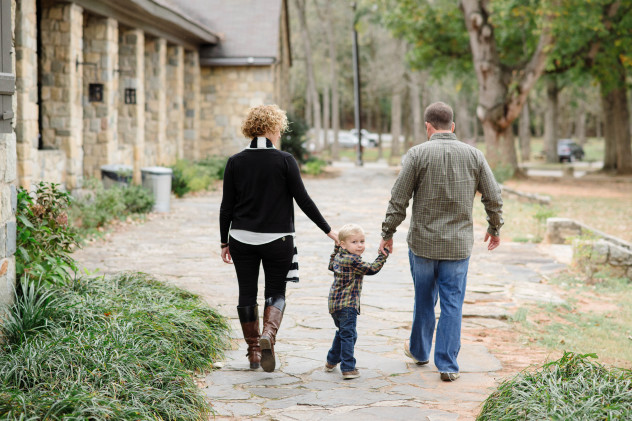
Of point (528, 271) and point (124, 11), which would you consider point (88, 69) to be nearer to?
point (124, 11)

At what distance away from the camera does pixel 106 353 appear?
460cm

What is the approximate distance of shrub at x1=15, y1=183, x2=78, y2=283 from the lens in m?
5.81

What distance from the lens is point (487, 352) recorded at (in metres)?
6.18

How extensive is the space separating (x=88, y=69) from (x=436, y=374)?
11825 mm

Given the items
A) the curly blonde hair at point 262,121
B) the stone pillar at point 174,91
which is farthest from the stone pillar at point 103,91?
the curly blonde hair at point 262,121

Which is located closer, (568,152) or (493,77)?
(493,77)

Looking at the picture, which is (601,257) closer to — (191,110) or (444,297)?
(444,297)

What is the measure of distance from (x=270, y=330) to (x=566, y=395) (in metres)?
2.11

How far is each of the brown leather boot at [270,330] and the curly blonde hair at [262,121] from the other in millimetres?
1193

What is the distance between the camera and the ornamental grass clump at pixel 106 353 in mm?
3938

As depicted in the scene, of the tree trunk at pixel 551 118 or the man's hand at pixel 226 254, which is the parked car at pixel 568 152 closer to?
→ the tree trunk at pixel 551 118

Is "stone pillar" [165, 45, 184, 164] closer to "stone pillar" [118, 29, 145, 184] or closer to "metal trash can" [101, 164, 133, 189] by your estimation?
"stone pillar" [118, 29, 145, 184]

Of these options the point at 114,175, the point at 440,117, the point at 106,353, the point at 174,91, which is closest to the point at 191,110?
the point at 174,91

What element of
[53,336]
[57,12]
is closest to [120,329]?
[53,336]
